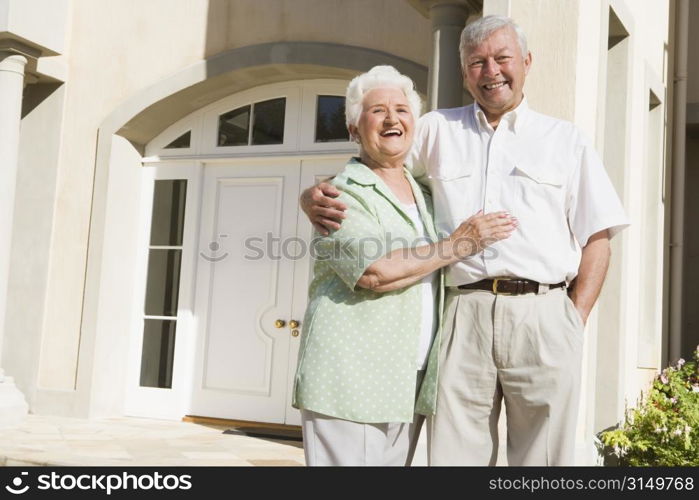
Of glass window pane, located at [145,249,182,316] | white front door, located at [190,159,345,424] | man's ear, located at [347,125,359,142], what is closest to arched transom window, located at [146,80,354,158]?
white front door, located at [190,159,345,424]

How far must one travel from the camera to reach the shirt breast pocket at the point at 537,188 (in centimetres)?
251

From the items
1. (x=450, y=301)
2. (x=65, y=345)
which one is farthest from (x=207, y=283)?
(x=450, y=301)

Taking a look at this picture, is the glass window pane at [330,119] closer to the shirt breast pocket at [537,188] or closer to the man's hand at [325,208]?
the shirt breast pocket at [537,188]

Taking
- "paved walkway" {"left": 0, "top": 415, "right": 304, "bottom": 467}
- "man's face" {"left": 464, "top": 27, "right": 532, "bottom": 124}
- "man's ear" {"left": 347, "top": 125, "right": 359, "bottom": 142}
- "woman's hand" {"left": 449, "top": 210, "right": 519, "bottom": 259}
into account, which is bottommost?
"paved walkway" {"left": 0, "top": 415, "right": 304, "bottom": 467}

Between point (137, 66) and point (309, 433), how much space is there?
5.44 meters

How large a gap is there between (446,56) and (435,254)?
2.67 metres

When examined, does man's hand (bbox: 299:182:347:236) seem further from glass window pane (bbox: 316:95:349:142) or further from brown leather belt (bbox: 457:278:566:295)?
glass window pane (bbox: 316:95:349:142)

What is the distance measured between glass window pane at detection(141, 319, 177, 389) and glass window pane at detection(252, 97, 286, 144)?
1.79m

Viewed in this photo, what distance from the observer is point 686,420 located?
455 centimetres

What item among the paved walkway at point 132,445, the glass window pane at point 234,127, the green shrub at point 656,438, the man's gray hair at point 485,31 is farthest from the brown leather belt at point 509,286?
the glass window pane at point 234,127

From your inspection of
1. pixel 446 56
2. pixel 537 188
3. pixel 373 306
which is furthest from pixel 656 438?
pixel 373 306

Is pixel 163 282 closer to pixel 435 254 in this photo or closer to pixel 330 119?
pixel 330 119

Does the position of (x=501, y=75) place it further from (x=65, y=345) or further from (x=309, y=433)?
(x=65, y=345)

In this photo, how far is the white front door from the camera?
6621mm
